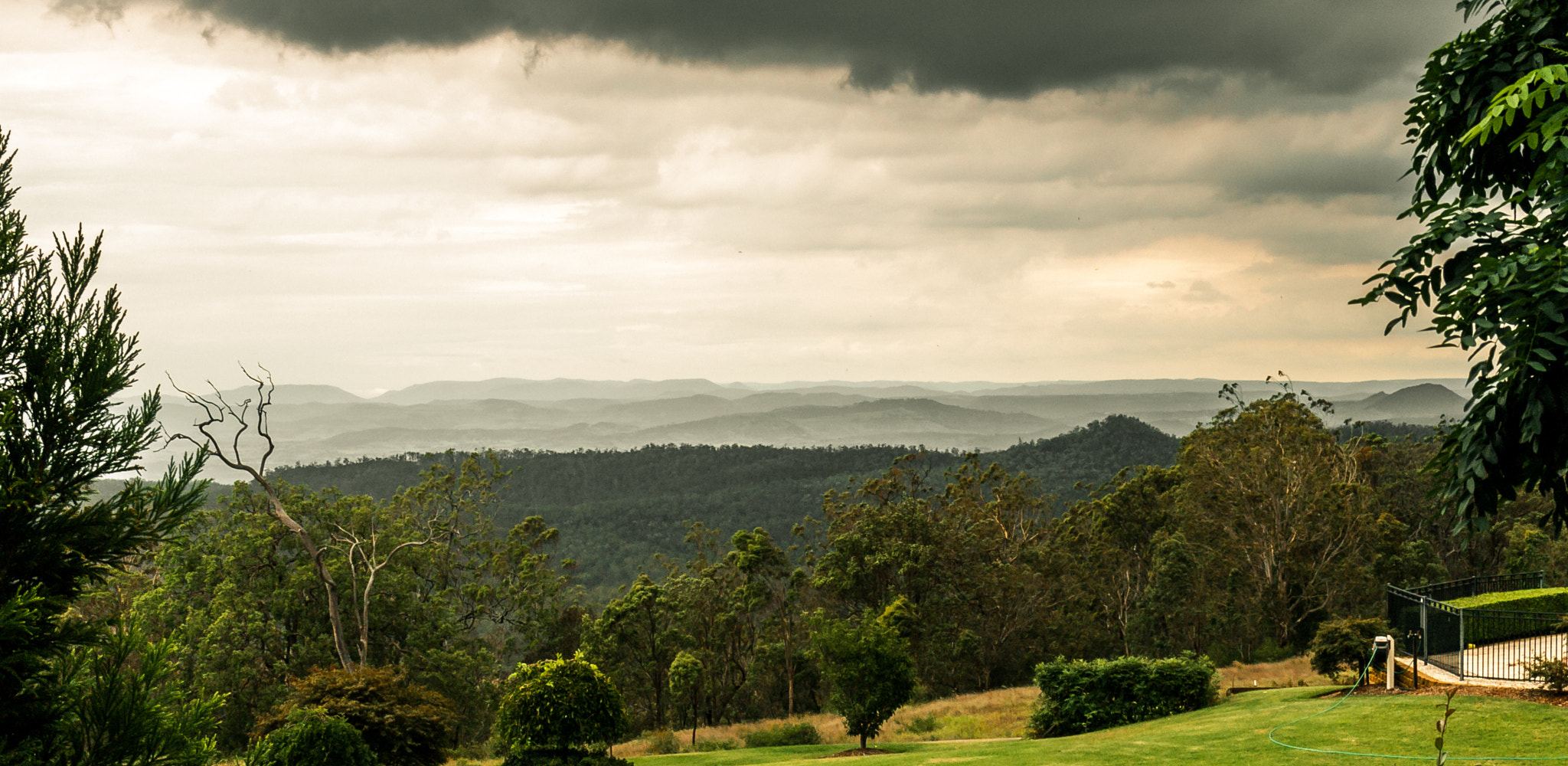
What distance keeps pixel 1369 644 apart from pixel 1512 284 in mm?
15193

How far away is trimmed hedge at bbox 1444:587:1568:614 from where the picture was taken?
19922mm

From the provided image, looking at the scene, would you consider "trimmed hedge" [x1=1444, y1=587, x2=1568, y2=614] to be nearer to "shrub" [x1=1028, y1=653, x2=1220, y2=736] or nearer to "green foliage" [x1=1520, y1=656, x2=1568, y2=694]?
"green foliage" [x1=1520, y1=656, x2=1568, y2=694]

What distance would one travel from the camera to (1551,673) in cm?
1428

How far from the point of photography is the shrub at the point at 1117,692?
22656 mm

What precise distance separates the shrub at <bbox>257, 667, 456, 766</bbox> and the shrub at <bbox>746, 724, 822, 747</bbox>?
35.3 ft

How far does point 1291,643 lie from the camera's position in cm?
4341

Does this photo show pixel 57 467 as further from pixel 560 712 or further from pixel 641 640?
pixel 641 640

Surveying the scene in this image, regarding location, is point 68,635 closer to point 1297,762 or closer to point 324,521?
point 1297,762

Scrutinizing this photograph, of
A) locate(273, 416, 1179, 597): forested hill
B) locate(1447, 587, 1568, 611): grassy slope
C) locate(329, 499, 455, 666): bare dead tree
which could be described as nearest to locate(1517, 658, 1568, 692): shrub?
locate(1447, 587, 1568, 611): grassy slope

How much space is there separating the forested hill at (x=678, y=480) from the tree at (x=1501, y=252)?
8339 centimetres

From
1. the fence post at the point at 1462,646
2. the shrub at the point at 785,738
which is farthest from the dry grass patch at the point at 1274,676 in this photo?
the shrub at the point at 785,738

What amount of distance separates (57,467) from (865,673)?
18.7 m

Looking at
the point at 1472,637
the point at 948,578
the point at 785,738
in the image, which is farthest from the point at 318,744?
the point at 948,578

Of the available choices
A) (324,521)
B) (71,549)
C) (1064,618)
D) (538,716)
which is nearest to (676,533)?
(1064,618)
